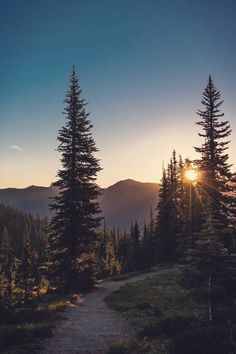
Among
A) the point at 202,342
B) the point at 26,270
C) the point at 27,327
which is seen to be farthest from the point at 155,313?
the point at 26,270

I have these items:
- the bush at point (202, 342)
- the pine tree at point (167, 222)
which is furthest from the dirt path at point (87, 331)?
the pine tree at point (167, 222)

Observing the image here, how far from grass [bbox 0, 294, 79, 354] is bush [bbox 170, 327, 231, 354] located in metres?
4.83

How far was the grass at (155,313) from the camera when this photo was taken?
12.2 metres

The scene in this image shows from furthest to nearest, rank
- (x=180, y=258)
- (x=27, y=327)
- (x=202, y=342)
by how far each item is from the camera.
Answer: (x=180, y=258), (x=27, y=327), (x=202, y=342)

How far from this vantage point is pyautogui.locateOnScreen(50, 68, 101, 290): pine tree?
93.5 ft

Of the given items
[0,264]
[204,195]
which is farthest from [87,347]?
[0,264]

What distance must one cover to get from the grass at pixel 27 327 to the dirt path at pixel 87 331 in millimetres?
423

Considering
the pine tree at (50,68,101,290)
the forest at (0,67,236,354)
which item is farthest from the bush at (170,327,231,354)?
the pine tree at (50,68,101,290)

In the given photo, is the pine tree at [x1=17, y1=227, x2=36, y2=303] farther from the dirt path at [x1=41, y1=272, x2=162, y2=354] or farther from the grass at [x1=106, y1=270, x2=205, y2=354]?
the dirt path at [x1=41, y1=272, x2=162, y2=354]

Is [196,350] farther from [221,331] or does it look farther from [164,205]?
[164,205]

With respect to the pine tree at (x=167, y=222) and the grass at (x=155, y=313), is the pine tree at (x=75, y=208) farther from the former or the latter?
the pine tree at (x=167, y=222)

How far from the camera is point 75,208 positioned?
2944 centimetres

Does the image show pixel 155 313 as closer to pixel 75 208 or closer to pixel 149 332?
pixel 149 332

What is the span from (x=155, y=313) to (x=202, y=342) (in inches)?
320
